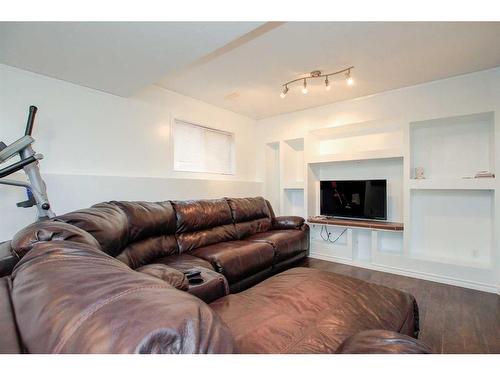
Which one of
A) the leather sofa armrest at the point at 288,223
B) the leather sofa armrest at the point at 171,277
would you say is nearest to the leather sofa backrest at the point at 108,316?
the leather sofa armrest at the point at 171,277

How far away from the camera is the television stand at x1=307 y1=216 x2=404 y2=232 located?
10.4 feet

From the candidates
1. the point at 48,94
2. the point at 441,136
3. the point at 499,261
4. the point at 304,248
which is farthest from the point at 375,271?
the point at 48,94

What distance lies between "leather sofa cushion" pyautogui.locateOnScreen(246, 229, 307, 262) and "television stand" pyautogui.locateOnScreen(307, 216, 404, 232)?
0.43m

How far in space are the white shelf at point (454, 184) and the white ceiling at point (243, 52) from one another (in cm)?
125

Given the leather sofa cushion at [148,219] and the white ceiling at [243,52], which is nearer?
the white ceiling at [243,52]

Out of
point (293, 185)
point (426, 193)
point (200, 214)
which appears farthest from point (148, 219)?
point (426, 193)

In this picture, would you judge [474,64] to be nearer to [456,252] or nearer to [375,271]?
[456,252]

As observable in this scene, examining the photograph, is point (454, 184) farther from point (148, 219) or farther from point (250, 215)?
point (148, 219)

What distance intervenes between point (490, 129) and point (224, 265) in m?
3.51

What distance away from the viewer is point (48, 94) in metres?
2.33

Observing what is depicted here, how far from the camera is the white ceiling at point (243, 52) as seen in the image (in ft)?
5.55

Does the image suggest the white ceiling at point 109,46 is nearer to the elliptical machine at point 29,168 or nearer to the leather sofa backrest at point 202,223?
the elliptical machine at point 29,168

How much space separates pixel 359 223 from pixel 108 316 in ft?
11.4

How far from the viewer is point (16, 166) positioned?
5.82 ft
